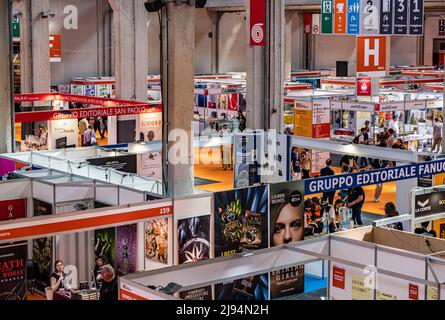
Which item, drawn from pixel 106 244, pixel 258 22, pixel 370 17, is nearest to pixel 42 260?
pixel 106 244

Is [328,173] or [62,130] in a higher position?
[62,130]

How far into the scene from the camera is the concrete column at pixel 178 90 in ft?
36.3

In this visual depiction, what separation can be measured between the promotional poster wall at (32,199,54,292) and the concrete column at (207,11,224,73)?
1068 inches

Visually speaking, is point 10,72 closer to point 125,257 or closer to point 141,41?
point 125,257

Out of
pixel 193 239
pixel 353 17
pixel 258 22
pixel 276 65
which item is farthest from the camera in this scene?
pixel 276 65

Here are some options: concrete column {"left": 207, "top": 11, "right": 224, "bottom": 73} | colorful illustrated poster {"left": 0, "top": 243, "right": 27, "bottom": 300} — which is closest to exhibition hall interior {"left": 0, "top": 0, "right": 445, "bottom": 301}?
colorful illustrated poster {"left": 0, "top": 243, "right": 27, "bottom": 300}

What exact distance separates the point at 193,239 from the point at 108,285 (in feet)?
4.68

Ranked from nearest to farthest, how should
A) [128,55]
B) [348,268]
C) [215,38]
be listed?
[348,268], [128,55], [215,38]

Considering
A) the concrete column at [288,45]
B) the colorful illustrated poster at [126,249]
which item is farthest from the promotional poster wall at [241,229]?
the concrete column at [288,45]

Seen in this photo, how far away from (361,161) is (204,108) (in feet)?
19.6

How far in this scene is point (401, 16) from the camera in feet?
47.7

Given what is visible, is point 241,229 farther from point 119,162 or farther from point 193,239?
point 119,162

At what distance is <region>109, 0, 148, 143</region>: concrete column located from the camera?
21.8 metres

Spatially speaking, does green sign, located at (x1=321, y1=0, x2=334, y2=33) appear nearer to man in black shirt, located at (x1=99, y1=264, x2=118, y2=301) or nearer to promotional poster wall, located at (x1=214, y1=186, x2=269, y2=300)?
promotional poster wall, located at (x1=214, y1=186, x2=269, y2=300)
